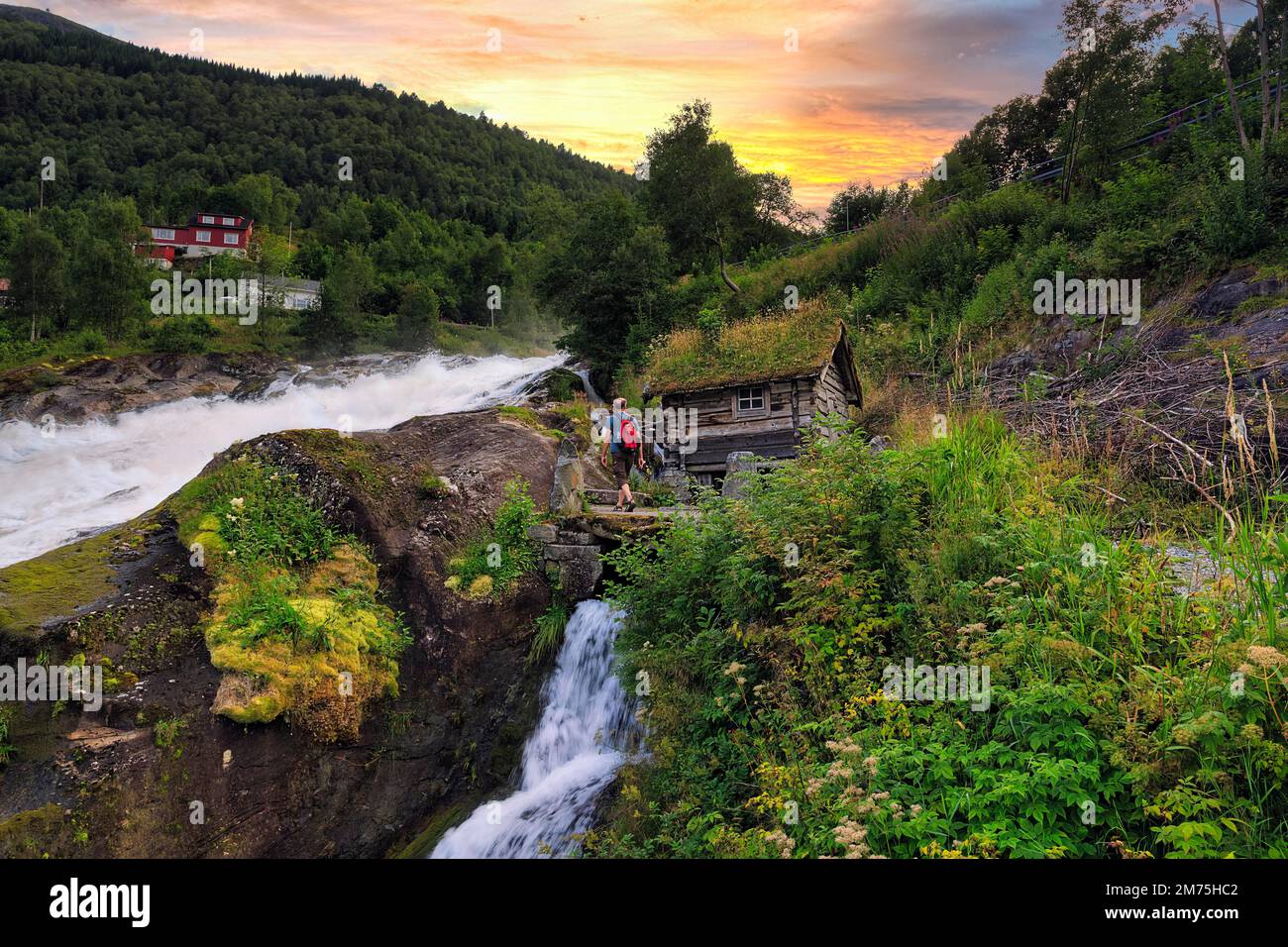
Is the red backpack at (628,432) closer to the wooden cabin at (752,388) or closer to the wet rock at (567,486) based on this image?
the wet rock at (567,486)

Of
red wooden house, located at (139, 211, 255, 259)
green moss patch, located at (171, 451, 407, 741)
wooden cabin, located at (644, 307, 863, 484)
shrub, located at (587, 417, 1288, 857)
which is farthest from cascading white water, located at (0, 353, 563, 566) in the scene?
red wooden house, located at (139, 211, 255, 259)

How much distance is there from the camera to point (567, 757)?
888 cm

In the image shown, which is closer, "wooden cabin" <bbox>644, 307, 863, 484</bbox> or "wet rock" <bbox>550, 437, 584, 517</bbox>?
"wet rock" <bbox>550, 437, 584, 517</bbox>

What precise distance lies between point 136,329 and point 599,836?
50847mm

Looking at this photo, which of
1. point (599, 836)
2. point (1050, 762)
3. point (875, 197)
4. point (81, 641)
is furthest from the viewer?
point (875, 197)

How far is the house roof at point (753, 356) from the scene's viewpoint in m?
17.6

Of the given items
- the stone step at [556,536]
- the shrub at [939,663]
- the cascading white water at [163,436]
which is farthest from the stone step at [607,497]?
the cascading white water at [163,436]

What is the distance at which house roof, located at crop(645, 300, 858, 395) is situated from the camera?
1761 centimetres

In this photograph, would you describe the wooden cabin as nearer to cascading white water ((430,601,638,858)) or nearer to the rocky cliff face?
the rocky cliff face

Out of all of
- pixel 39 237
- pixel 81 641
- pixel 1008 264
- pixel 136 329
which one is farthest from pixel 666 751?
pixel 39 237

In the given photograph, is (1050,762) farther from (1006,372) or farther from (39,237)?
(39,237)

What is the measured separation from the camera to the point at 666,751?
22.1 feet

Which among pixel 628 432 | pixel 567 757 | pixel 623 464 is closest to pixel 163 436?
pixel 623 464
